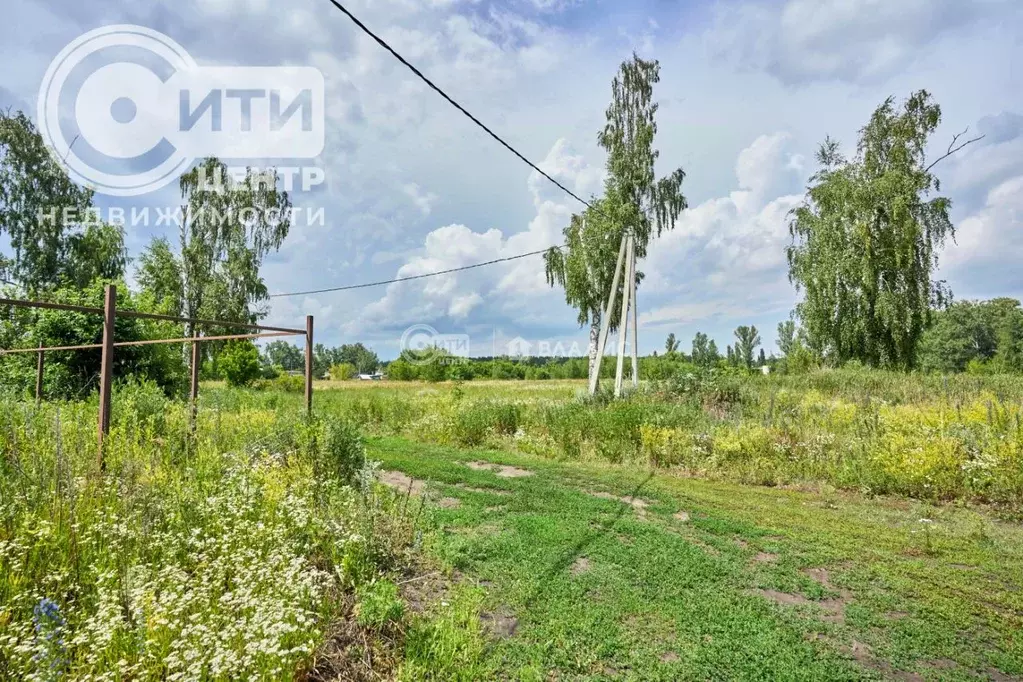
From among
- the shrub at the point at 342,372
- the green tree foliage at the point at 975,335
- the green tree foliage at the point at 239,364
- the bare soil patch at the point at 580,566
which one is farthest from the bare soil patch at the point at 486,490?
the green tree foliage at the point at 975,335

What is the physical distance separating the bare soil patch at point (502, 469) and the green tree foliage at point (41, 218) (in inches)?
641

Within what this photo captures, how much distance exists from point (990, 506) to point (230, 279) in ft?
73.3

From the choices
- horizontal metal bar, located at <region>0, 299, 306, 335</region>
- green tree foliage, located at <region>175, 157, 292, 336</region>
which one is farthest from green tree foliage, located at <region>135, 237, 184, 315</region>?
horizontal metal bar, located at <region>0, 299, 306, 335</region>

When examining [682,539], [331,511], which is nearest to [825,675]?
[682,539]

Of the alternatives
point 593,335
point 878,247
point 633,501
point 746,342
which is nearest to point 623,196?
point 593,335

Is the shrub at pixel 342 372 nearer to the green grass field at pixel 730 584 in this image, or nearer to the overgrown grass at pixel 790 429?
the overgrown grass at pixel 790 429

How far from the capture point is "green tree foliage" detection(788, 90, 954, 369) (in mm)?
15148

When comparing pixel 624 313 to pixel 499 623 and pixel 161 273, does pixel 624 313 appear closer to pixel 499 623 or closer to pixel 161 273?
pixel 499 623

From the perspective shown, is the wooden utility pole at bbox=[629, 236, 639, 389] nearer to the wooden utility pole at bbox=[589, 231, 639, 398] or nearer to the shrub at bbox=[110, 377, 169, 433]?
the wooden utility pole at bbox=[589, 231, 639, 398]

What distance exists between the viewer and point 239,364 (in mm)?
22172

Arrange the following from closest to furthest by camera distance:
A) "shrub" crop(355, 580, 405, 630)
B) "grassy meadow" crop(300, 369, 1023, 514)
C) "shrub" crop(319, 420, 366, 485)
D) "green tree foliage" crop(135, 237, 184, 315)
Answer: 1. "shrub" crop(355, 580, 405, 630)
2. "shrub" crop(319, 420, 366, 485)
3. "grassy meadow" crop(300, 369, 1023, 514)
4. "green tree foliage" crop(135, 237, 184, 315)

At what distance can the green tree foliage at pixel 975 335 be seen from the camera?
43.4 m

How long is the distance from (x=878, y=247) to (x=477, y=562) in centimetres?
1754

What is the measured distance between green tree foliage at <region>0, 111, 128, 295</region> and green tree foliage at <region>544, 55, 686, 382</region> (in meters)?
16.4
